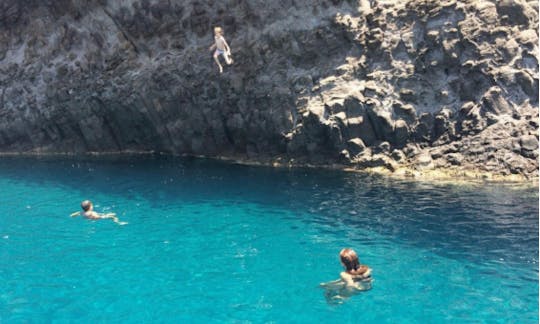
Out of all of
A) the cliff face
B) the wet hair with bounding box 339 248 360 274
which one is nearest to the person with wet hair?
the wet hair with bounding box 339 248 360 274

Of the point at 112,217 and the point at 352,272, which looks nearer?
the point at 352,272

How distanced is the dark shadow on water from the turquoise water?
3.6 inches

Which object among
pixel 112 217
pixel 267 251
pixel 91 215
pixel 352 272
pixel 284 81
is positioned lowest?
pixel 267 251

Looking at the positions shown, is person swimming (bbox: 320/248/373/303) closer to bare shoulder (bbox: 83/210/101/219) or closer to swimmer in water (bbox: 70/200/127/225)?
swimmer in water (bbox: 70/200/127/225)

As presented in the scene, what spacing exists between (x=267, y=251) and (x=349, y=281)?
4047 mm

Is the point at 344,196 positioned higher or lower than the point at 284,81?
lower

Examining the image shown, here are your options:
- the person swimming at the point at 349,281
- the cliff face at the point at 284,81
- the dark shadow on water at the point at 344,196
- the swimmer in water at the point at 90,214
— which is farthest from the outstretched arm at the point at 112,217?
the cliff face at the point at 284,81

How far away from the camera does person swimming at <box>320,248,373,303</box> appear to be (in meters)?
12.1

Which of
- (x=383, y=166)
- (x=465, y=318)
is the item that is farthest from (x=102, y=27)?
(x=465, y=318)

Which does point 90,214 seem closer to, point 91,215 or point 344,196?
point 91,215

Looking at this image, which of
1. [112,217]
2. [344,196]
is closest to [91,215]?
[112,217]

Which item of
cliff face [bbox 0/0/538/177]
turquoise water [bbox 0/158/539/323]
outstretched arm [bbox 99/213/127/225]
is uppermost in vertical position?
cliff face [bbox 0/0/538/177]

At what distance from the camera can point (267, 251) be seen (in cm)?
1570

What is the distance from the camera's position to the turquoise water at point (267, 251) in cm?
1191
